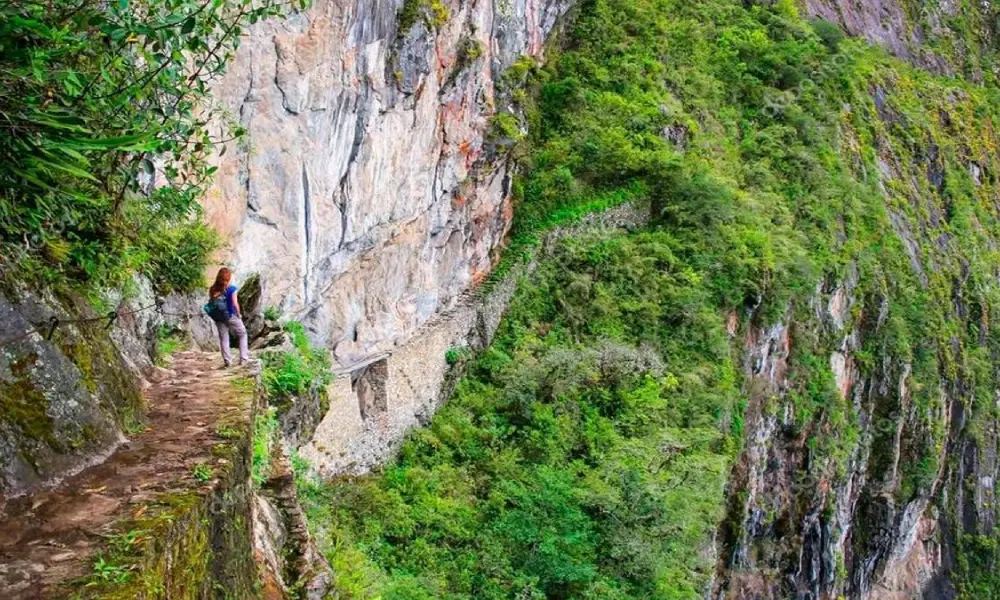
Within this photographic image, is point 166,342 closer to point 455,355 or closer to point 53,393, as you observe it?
point 53,393

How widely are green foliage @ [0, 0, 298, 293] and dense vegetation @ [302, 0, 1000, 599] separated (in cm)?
426

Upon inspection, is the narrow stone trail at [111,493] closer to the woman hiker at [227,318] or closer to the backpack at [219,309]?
the woman hiker at [227,318]

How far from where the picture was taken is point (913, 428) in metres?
22.9

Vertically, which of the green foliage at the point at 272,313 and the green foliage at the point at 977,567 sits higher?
the green foliage at the point at 272,313

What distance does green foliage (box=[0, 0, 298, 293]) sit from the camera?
3250 millimetres

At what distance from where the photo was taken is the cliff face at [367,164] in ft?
27.5

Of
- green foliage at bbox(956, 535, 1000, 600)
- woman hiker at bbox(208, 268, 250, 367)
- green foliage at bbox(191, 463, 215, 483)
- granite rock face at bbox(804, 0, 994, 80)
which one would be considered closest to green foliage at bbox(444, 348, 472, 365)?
woman hiker at bbox(208, 268, 250, 367)

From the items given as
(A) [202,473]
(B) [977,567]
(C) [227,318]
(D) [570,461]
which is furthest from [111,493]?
(B) [977,567]

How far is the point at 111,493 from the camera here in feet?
11.0

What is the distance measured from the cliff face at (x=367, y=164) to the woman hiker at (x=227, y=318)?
1949mm

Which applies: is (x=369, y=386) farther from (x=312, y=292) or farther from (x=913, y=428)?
(x=913, y=428)

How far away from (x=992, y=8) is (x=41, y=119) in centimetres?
4866

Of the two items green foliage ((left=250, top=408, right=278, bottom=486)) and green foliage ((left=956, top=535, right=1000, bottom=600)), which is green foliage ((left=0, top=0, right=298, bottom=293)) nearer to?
green foliage ((left=250, top=408, right=278, bottom=486))

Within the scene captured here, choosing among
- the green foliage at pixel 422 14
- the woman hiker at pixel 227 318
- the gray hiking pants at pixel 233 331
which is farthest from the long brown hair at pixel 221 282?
the green foliage at pixel 422 14
